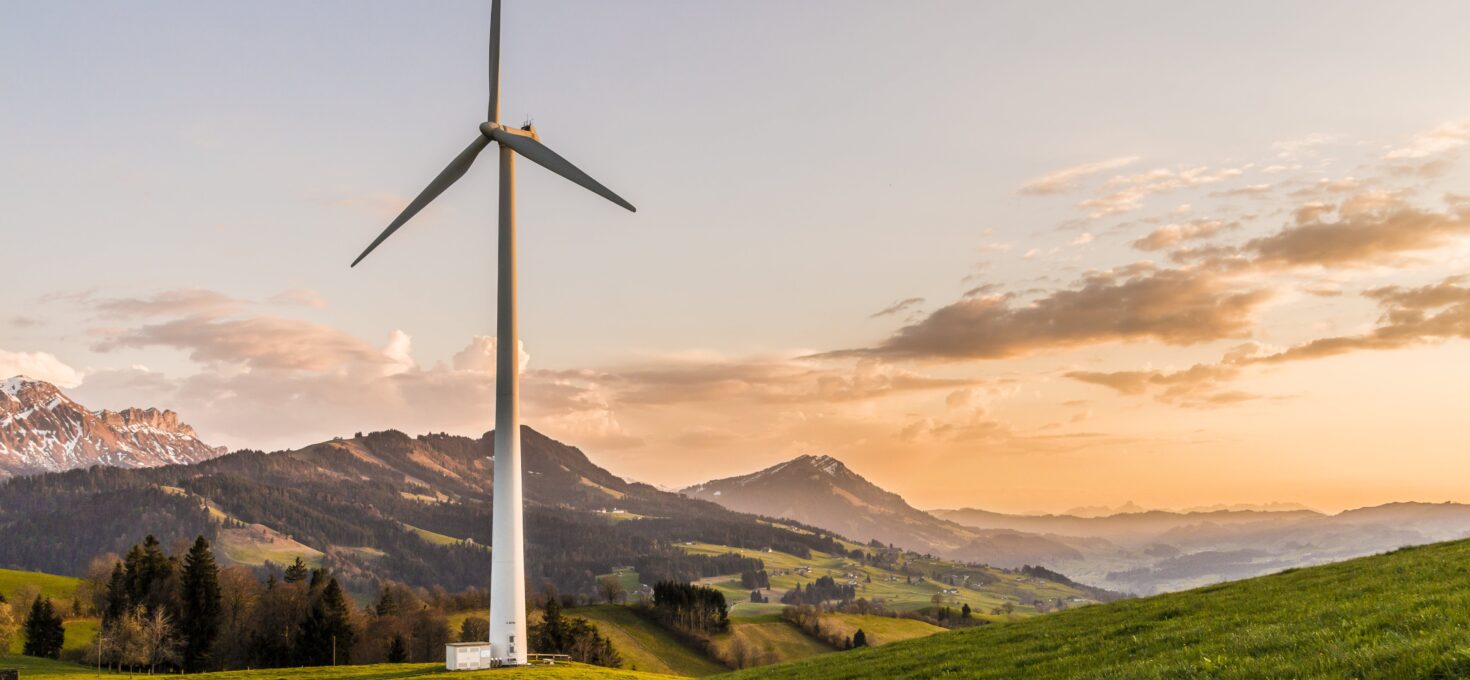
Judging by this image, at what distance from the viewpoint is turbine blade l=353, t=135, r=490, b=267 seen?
80125mm

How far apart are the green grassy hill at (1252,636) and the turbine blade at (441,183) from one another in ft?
150

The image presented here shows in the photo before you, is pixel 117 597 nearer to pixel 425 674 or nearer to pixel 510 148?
pixel 425 674

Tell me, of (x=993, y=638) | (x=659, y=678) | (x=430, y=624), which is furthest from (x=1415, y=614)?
(x=430, y=624)

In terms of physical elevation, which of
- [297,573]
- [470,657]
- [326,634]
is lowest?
[326,634]

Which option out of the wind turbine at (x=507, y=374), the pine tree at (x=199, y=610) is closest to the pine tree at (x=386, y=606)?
the pine tree at (x=199, y=610)

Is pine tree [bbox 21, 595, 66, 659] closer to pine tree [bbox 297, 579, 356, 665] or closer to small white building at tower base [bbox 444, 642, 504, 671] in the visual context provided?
pine tree [bbox 297, 579, 356, 665]

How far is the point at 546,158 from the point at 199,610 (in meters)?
101

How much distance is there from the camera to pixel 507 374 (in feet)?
244

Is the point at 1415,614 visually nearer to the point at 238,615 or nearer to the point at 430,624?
the point at 238,615

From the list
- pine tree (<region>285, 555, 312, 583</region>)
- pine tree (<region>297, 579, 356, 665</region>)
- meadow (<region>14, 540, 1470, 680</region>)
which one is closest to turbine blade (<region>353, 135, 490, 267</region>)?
meadow (<region>14, 540, 1470, 680</region>)

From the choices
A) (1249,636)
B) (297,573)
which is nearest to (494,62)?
(1249,636)

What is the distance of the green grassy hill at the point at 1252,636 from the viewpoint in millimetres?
19812

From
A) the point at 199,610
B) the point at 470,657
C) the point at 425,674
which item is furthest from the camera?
the point at 199,610

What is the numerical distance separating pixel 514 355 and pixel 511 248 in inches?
325
